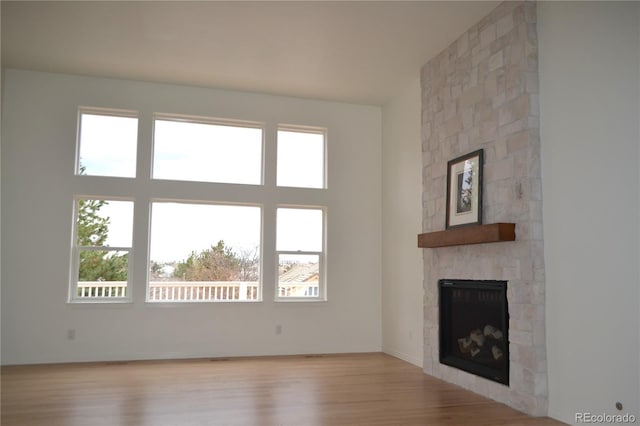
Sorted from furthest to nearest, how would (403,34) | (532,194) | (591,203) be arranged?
(403,34)
(532,194)
(591,203)

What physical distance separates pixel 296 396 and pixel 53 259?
3.58 metres

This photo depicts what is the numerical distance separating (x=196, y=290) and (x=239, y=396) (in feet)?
8.02

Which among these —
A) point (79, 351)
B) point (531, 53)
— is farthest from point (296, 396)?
point (531, 53)

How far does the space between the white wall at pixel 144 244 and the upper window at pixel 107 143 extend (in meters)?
0.14

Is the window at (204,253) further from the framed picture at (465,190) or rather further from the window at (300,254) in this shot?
the framed picture at (465,190)

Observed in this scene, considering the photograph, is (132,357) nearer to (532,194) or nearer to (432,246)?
(432,246)

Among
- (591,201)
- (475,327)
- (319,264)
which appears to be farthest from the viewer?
(319,264)

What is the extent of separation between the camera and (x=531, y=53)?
14.0ft

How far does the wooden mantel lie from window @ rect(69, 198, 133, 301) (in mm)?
3667

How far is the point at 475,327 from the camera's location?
4941 mm

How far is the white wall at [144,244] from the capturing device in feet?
20.1

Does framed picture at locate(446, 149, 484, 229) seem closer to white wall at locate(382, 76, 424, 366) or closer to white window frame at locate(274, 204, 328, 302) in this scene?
white wall at locate(382, 76, 424, 366)

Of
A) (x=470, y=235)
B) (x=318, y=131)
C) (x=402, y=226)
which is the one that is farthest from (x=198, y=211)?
(x=470, y=235)

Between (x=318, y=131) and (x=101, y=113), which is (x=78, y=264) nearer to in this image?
(x=101, y=113)
